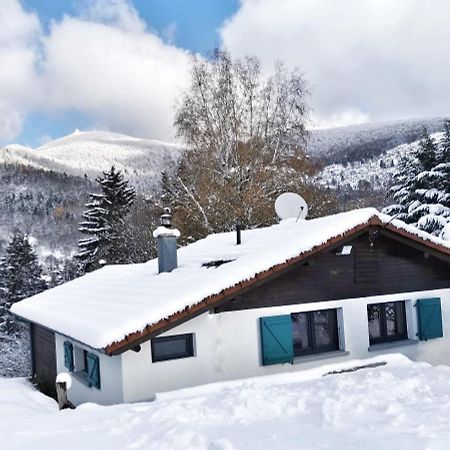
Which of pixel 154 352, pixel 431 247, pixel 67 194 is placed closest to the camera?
pixel 154 352

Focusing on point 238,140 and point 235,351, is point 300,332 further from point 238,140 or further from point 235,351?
point 238,140

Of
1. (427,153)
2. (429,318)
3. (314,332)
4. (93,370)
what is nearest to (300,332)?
(314,332)

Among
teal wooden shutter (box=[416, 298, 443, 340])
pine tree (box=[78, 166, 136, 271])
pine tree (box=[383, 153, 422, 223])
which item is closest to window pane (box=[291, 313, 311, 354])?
teal wooden shutter (box=[416, 298, 443, 340])

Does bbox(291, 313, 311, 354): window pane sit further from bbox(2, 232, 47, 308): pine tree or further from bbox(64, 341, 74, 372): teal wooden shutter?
bbox(2, 232, 47, 308): pine tree

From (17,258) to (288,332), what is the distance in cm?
3174

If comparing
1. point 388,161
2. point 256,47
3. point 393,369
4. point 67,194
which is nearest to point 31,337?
point 393,369

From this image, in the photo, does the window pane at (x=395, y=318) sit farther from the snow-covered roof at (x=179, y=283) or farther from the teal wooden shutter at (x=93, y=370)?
the teal wooden shutter at (x=93, y=370)

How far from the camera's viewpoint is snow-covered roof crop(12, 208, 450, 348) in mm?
8438

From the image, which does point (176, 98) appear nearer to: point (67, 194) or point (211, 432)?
point (211, 432)

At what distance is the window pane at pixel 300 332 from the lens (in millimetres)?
10492

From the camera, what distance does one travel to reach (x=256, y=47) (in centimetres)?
2189

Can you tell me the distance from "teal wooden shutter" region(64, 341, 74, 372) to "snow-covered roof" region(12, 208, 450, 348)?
68cm

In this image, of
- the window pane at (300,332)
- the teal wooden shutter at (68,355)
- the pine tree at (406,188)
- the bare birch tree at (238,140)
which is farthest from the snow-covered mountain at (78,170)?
Answer: the window pane at (300,332)

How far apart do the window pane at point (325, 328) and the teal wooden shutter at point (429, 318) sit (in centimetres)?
203
